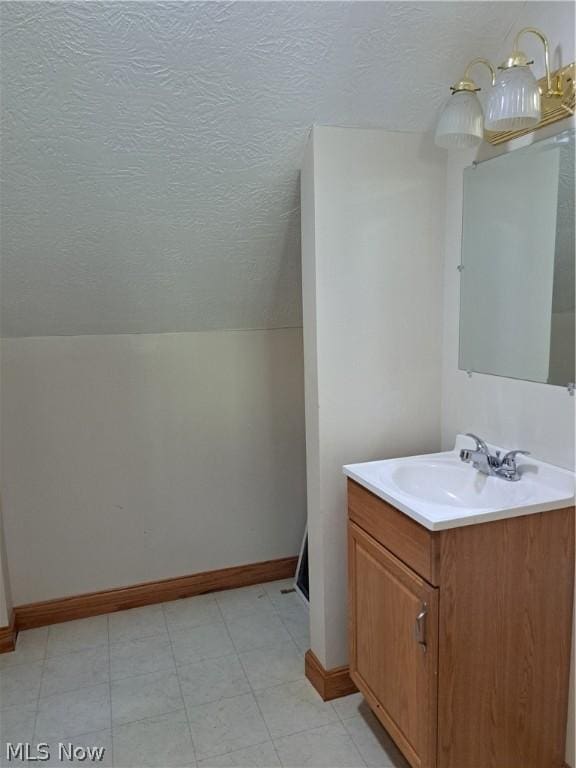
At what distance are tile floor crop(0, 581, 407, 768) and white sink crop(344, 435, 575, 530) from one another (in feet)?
2.67

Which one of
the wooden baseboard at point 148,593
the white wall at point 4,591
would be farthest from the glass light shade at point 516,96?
the white wall at point 4,591

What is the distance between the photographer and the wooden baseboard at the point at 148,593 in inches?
96.6

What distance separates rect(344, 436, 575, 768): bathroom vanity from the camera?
1.36m

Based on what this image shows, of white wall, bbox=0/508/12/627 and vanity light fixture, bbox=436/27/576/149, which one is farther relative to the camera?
white wall, bbox=0/508/12/627

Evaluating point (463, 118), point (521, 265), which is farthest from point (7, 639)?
point (463, 118)

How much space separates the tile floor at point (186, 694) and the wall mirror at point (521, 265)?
1255 millimetres

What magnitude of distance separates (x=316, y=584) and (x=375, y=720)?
459mm

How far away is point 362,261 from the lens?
1850mm

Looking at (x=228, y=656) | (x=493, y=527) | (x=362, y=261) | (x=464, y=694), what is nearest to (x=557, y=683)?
(x=464, y=694)

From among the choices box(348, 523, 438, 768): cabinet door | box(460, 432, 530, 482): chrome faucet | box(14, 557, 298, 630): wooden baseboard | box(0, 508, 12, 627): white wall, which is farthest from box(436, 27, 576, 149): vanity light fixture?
box(0, 508, 12, 627): white wall

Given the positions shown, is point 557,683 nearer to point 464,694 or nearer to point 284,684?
point 464,694

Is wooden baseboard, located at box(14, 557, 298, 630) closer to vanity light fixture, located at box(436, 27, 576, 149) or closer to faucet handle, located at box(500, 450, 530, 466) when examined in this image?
faucet handle, located at box(500, 450, 530, 466)

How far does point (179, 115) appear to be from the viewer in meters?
1.66

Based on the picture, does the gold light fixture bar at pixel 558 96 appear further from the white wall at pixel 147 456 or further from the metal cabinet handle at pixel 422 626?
the white wall at pixel 147 456
